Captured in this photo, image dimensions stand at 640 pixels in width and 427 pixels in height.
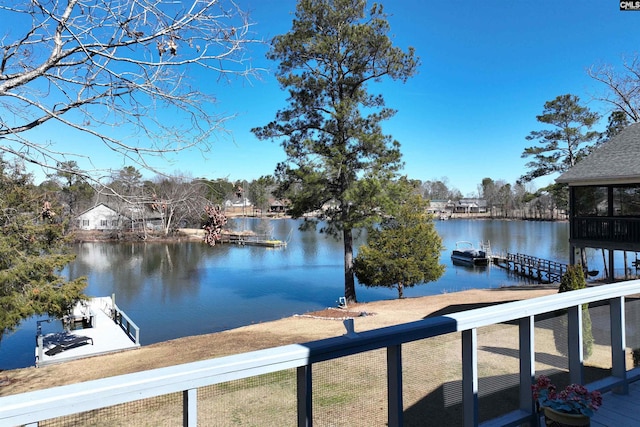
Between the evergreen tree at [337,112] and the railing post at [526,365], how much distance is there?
37.9 feet

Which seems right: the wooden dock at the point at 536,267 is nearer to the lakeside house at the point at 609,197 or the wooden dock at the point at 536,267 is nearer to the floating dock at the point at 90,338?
the lakeside house at the point at 609,197

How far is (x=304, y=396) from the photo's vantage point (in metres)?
1.56

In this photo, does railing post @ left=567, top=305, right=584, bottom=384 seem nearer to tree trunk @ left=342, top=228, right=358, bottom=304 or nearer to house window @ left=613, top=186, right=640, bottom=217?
tree trunk @ left=342, top=228, right=358, bottom=304

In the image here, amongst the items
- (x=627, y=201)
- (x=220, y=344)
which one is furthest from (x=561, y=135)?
(x=220, y=344)

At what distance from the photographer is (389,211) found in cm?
1444

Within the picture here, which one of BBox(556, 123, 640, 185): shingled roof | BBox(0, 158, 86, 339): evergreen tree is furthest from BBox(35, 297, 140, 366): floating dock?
BBox(556, 123, 640, 185): shingled roof

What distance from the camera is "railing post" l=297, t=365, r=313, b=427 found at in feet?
5.02

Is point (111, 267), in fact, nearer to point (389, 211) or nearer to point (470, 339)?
point (389, 211)

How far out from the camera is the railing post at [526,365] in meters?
2.12

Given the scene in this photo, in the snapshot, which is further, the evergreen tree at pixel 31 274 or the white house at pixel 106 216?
the evergreen tree at pixel 31 274

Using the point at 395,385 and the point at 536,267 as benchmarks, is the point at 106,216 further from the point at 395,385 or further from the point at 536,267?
the point at 536,267

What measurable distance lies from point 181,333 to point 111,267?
16654 mm

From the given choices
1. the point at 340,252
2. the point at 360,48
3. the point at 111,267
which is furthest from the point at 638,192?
the point at 111,267

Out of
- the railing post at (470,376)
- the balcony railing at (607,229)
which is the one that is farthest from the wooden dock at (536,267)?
the railing post at (470,376)
